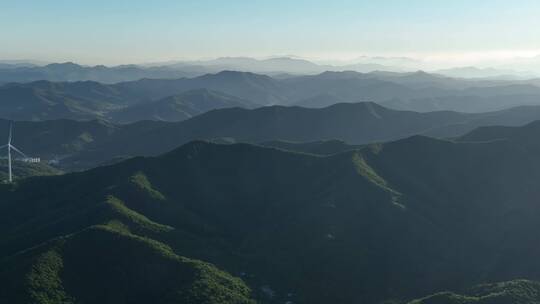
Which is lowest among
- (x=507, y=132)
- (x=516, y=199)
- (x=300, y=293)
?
(x=300, y=293)

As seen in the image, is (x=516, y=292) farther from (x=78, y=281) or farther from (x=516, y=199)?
(x=78, y=281)

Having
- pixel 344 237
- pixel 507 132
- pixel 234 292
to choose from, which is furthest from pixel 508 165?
pixel 234 292

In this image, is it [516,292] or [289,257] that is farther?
[289,257]

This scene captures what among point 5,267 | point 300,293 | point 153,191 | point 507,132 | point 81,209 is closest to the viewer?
point 5,267

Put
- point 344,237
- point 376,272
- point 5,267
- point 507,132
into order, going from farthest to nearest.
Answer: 1. point 507,132
2. point 344,237
3. point 376,272
4. point 5,267

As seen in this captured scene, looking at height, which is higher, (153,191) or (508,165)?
(508,165)

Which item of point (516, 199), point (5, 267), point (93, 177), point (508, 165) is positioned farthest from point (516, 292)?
point (93, 177)

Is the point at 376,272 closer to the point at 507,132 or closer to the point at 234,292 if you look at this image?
the point at 234,292
